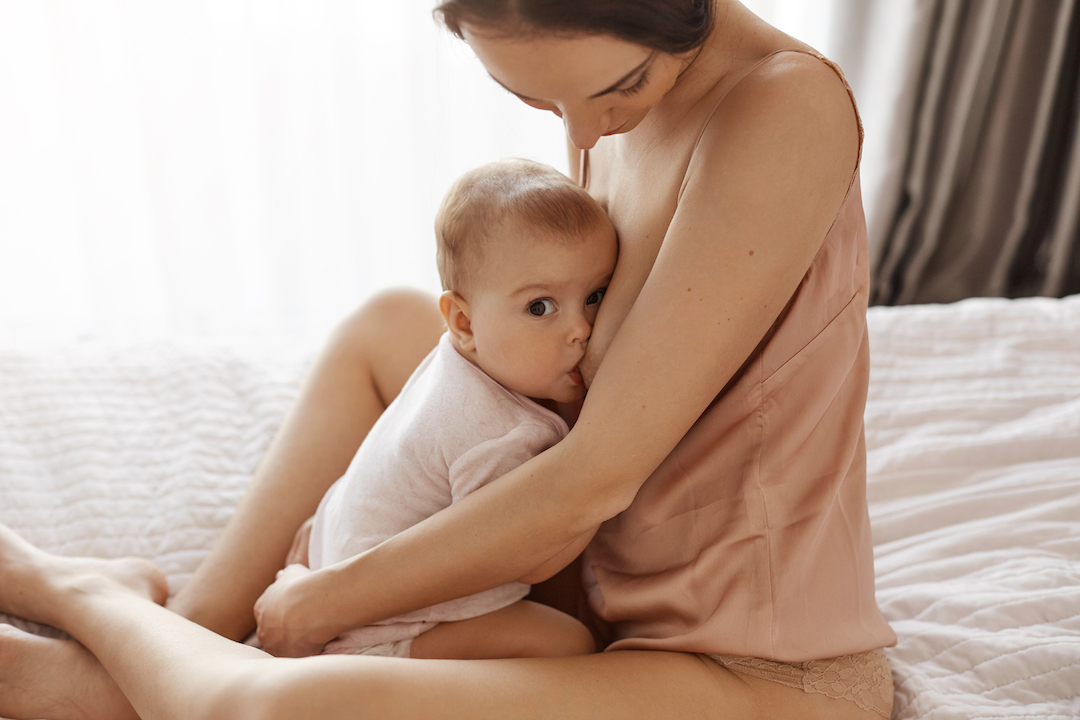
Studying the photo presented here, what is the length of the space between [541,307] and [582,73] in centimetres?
29

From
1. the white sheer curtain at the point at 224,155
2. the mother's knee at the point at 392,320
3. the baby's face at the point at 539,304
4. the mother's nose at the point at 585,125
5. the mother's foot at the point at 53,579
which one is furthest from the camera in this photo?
the white sheer curtain at the point at 224,155

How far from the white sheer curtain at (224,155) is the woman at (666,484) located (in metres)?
1.40

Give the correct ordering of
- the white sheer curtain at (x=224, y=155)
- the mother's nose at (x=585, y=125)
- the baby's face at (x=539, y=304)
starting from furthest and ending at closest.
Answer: the white sheer curtain at (x=224, y=155) → the baby's face at (x=539, y=304) → the mother's nose at (x=585, y=125)

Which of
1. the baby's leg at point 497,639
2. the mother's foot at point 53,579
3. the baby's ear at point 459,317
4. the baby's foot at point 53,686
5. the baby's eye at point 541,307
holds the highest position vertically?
the baby's eye at point 541,307

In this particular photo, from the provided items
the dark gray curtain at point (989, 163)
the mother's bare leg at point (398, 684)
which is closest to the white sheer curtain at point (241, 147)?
the dark gray curtain at point (989, 163)

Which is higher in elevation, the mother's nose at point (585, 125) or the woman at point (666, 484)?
the mother's nose at point (585, 125)

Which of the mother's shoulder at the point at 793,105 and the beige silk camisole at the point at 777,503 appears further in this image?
the beige silk camisole at the point at 777,503

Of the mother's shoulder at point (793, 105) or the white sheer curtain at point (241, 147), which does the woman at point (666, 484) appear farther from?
the white sheer curtain at point (241, 147)

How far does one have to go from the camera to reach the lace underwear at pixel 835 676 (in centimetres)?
94

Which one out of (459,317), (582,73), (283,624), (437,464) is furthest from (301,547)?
(582,73)

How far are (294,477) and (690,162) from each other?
74 cm

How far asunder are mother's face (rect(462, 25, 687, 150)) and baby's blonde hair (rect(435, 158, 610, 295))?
0.11 metres

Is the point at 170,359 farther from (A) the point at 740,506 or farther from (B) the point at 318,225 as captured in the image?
(A) the point at 740,506

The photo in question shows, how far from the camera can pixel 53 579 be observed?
3.67 feet
